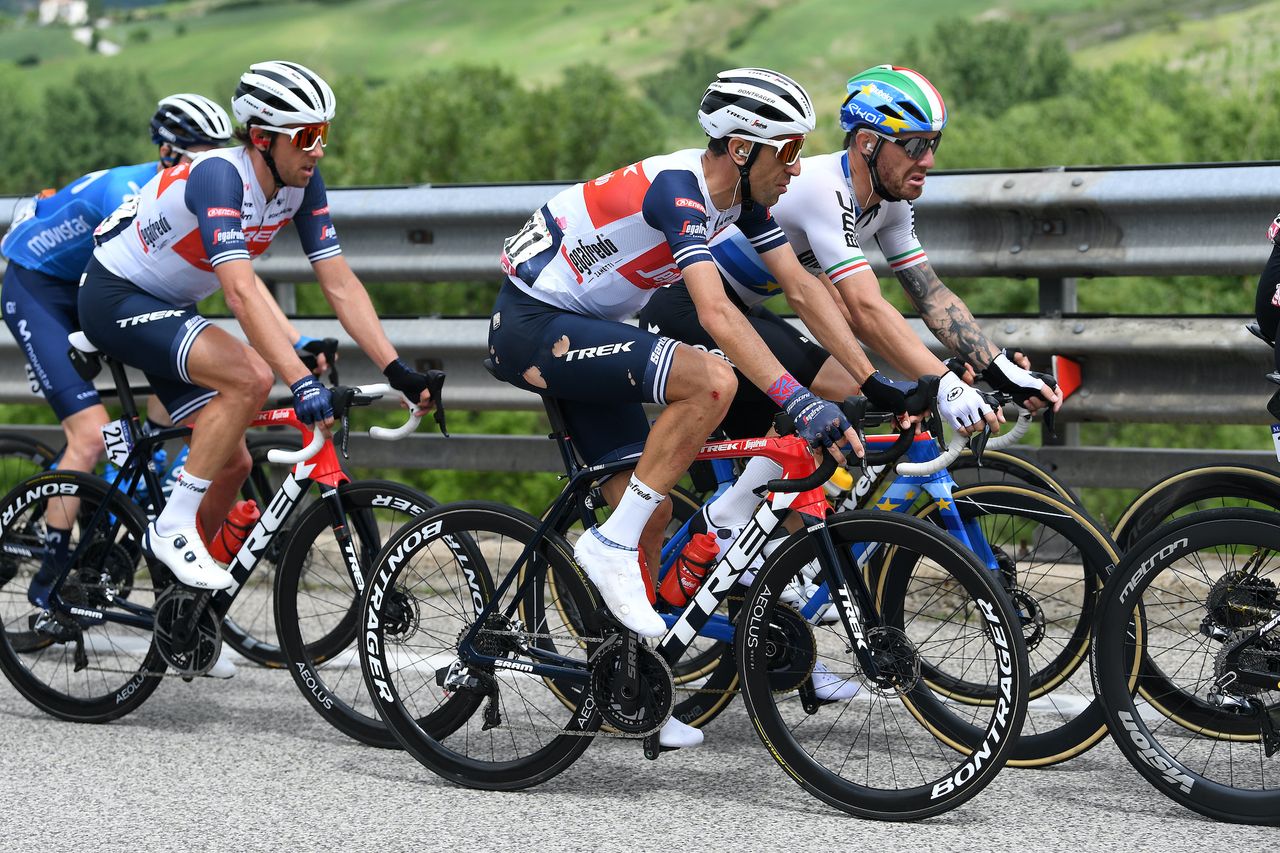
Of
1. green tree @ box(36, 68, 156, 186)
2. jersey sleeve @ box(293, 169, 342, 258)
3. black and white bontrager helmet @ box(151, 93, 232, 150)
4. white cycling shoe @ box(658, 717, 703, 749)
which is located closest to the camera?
white cycling shoe @ box(658, 717, 703, 749)

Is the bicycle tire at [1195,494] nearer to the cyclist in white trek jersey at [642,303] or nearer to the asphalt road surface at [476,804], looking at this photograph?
the asphalt road surface at [476,804]

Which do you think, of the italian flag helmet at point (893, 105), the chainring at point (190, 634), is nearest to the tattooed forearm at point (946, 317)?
the italian flag helmet at point (893, 105)

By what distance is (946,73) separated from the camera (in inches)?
4309

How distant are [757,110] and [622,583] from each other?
1.41 m

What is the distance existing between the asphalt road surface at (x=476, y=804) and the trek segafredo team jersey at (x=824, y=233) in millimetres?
1531

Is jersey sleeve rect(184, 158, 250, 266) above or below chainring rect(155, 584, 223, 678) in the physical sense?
above

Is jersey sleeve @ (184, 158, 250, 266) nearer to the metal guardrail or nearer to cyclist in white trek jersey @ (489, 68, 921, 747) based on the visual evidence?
cyclist in white trek jersey @ (489, 68, 921, 747)

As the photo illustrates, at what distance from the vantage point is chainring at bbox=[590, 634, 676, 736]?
4.72 m

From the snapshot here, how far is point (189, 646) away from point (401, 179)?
69870 millimetres

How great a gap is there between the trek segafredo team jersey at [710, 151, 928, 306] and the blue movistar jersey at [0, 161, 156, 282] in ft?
8.89

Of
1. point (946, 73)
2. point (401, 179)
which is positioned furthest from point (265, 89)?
point (946, 73)

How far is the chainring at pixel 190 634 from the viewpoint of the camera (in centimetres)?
555

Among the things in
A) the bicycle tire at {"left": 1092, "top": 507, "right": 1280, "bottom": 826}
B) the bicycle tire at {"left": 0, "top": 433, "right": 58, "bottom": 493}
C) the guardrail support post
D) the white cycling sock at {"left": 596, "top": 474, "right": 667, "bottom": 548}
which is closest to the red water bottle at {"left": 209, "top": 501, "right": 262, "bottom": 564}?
the bicycle tire at {"left": 0, "top": 433, "right": 58, "bottom": 493}

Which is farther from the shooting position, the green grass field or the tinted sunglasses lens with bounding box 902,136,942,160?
the green grass field
